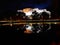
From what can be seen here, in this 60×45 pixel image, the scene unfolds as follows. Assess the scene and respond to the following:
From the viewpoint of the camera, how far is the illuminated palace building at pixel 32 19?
126cm

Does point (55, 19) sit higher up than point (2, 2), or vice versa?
point (2, 2)

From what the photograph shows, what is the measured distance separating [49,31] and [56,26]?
8 cm

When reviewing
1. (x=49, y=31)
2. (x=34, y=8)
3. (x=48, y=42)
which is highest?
(x=34, y=8)

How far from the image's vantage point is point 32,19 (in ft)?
4.16

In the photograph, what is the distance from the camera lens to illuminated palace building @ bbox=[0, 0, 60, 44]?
4.15ft

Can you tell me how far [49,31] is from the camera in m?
1.27

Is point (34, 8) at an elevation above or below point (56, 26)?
above

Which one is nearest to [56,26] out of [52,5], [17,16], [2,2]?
[52,5]

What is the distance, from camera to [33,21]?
1269mm

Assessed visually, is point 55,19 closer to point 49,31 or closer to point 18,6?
point 49,31

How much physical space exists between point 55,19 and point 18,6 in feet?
1.18

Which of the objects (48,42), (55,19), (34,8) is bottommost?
(48,42)

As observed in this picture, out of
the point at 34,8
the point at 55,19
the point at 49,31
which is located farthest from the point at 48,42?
the point at 34,8

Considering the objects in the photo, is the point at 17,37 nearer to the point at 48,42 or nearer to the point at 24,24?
the point at 24,24
